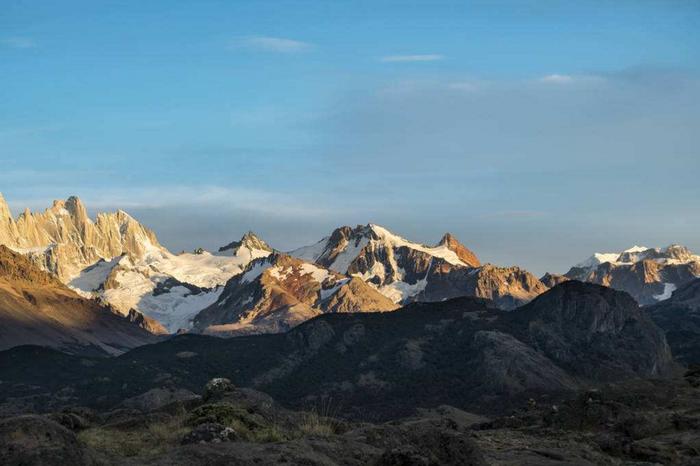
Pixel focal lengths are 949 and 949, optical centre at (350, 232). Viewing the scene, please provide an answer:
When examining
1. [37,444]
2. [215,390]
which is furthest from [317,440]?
[215,390]

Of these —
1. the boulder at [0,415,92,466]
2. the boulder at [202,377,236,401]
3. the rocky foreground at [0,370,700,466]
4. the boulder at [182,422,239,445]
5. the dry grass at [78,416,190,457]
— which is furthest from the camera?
the boulder at [202,377,236,401]

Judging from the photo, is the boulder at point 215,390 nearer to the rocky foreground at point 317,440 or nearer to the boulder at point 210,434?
the rocky foreground at point 317,440

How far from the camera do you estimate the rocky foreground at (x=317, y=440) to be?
70.1ft

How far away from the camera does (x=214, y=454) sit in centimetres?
2256

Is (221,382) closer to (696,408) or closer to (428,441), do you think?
(428,441)

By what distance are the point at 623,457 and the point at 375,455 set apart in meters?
10.5

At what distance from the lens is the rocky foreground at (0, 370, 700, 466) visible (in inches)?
841

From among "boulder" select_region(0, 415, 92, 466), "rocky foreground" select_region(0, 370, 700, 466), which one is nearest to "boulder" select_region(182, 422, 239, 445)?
"rocky foreground" select_region(0, 370, 700, 466)

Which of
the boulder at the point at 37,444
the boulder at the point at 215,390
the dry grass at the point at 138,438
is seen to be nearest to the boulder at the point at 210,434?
the dry grass at the point at 138,438

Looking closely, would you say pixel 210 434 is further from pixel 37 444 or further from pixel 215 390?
pixel 215 390

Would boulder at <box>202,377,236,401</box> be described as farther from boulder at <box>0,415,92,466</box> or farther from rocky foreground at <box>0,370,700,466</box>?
boulder at <box>0,415,92,466</box>

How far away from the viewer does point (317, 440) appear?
2622cm

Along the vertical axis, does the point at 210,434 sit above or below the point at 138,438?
above

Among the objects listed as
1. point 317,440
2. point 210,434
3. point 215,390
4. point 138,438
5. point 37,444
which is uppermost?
point 37,444
